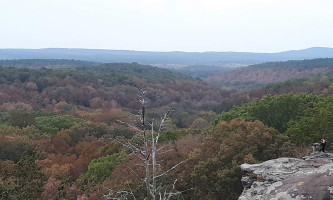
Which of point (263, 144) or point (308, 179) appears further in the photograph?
point (263, 144)

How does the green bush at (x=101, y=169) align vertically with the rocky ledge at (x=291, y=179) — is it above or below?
below

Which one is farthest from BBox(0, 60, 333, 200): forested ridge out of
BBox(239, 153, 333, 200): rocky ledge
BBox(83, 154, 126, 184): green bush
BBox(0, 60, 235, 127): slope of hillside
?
BBox(0, 60, 235, 127): slope of hillside

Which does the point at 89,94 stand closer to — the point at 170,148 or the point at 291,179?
the point at 170,148

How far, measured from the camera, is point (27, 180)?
1866cm

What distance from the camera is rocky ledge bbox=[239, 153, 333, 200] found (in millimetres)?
12562

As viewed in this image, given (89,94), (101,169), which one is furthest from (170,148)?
(89,94)

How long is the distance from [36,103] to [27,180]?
98479 mm

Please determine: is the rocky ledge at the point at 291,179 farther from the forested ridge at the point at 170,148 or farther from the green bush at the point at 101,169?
the green bush at the point at 101,169

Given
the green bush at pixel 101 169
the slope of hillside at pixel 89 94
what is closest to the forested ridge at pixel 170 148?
the green bush at pixel 101 169

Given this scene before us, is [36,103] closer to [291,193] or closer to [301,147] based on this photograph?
[301,147]

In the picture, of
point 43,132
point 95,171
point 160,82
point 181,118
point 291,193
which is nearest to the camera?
point 291,193

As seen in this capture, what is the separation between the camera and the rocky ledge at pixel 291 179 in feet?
41.2

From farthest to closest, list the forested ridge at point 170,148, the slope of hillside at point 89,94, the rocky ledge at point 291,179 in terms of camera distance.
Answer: the slope of hillside at point 89,94 < the forested ridge at point 170,148 < the rocky ledge at point 291,179

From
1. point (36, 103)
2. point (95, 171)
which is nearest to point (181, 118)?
→ point (36, 103)
